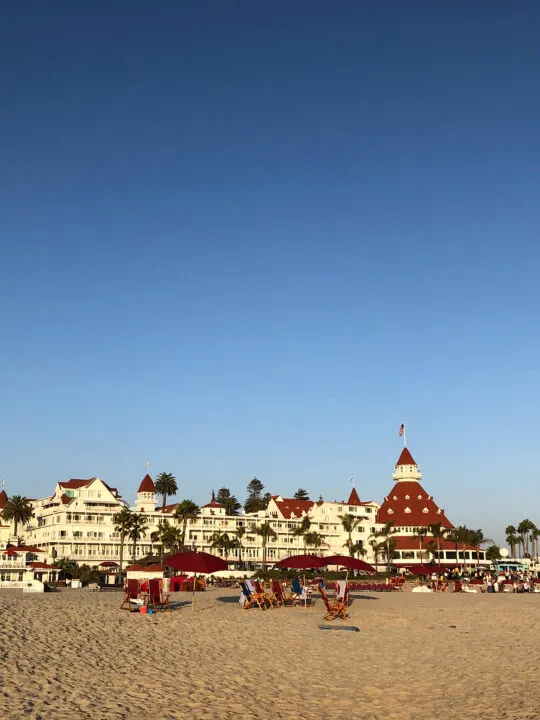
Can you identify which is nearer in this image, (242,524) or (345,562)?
(345,562)

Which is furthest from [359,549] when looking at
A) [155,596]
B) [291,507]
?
[155,596]

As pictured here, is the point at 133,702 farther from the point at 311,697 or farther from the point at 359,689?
the point at 359,689

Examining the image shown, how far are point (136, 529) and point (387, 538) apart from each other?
38316 millimetres

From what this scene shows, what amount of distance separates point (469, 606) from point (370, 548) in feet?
246

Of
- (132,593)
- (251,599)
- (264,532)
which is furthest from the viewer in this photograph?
(264,532)

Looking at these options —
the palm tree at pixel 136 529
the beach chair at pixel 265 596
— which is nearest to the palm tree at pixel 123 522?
the palm tree at pixel 136 529

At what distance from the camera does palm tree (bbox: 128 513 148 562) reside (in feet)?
276

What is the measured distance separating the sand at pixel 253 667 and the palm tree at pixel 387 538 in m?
77.1

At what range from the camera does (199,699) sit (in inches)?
448

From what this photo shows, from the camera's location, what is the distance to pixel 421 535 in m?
103

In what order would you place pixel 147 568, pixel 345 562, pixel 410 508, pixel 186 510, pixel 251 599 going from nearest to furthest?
1. pixel 251 599
2. pixel 345 562
3. pixel 147 568
4. pixel 186 510
5. pixel 410 508

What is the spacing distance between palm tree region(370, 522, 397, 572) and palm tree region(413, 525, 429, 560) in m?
3.50

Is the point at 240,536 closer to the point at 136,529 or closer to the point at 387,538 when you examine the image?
the point at 136,529

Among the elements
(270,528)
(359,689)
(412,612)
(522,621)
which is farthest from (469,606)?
(270,528)
